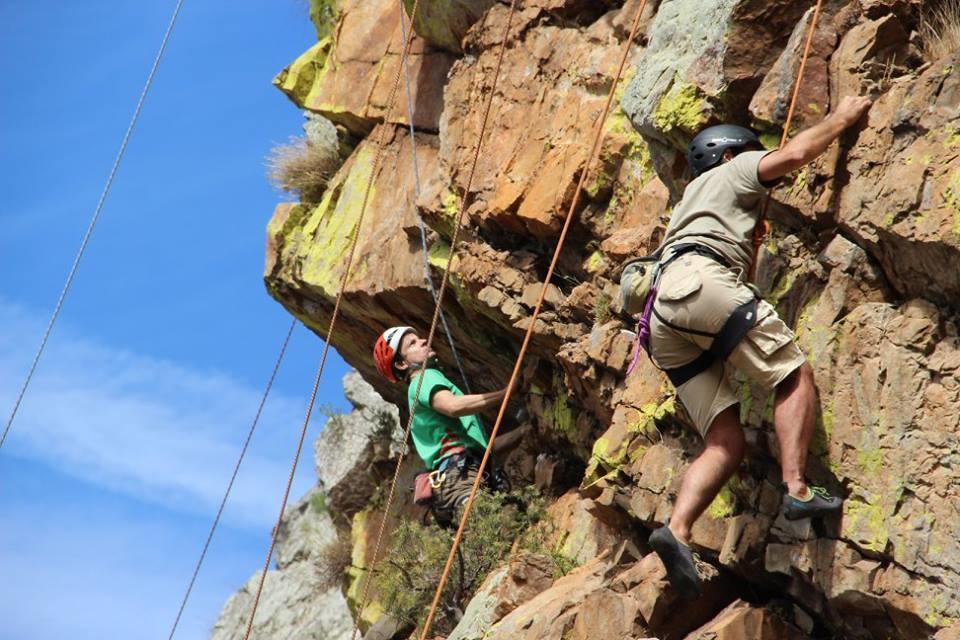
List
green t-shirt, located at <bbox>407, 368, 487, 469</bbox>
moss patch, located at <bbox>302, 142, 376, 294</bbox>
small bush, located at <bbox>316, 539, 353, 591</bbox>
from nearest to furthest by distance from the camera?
green t-shirt, located at <bbox>407, 368, 487, 469</bbox>
moss patch, located at <bbox>302, 142, 376, 294</bbox>
small bush, located at <bbox>316, 539, 353, 591</bbox>

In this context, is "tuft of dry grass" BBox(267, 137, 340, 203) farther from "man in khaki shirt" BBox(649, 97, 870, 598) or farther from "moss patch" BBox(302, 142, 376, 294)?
"man in khaki shirt" BBox(649, 97, 870, 598)

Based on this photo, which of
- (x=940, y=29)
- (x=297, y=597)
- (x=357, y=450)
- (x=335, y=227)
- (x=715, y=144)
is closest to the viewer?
(x=940, y=29)

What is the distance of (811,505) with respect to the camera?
8383 millimetres

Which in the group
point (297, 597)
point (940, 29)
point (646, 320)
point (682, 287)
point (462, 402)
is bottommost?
point (297, 597)

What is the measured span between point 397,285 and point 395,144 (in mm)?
1925

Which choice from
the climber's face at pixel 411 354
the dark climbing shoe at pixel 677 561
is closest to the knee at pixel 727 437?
the dark climbing shoe at pixel 677 561

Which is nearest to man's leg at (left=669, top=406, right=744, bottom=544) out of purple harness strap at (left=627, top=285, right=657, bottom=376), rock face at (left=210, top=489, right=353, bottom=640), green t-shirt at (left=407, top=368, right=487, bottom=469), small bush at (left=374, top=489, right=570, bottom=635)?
purple harness strap at (left=627, top=285, right=657, bottom=376)

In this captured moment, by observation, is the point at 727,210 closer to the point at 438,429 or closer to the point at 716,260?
the point at 716,260

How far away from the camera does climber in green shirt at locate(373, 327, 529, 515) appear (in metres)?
12.5

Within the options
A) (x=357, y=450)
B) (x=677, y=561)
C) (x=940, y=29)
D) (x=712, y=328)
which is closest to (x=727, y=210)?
Answer: (x=712, y=328)

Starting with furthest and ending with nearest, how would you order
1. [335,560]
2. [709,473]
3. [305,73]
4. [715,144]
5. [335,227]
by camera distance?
[335,560] < [305,73] < [335,227] < [715,144] < [709,473]

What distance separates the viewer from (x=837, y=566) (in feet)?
27.6

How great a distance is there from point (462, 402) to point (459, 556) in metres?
1.25

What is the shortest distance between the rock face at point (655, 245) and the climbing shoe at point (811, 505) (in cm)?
15
